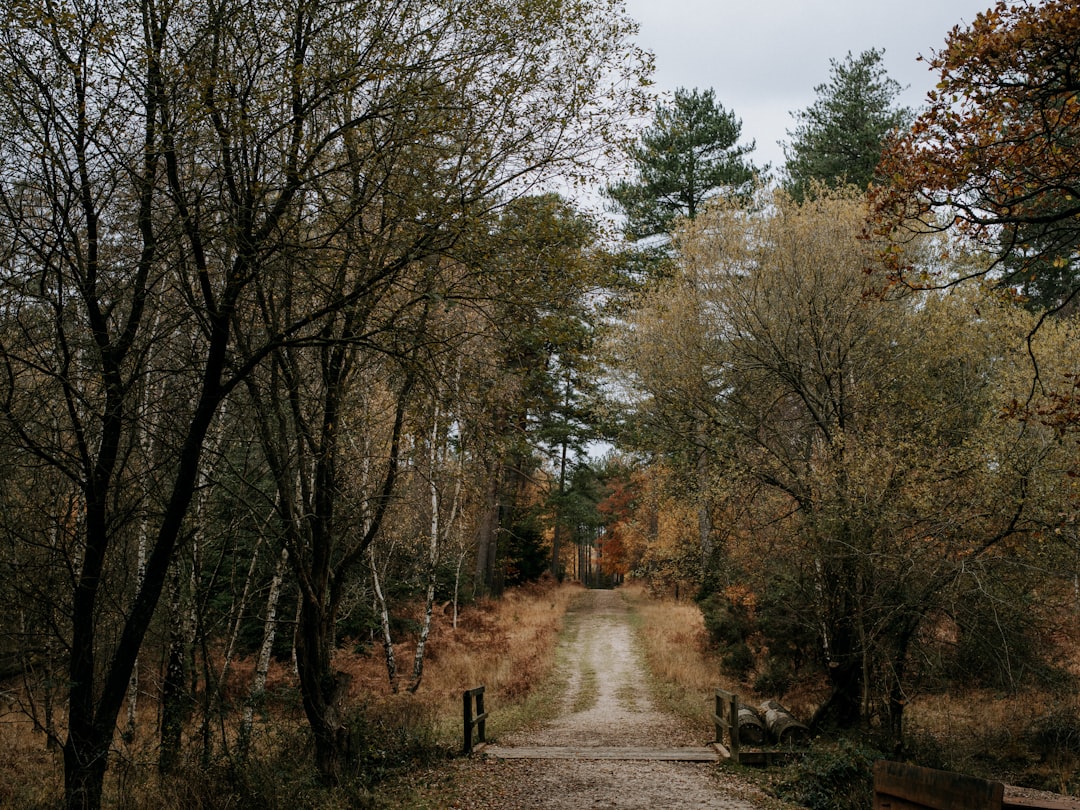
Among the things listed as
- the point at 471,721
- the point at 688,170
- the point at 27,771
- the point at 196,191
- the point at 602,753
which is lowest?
the point at 602,753

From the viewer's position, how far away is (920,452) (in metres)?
11.7

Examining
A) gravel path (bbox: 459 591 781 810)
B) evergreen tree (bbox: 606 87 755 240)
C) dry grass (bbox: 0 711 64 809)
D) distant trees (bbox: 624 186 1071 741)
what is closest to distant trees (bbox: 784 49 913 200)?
evergreen tree (bbox: 606 87 755 240)

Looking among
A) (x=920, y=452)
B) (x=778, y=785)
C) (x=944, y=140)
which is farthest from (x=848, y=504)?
(x=944, y=140)

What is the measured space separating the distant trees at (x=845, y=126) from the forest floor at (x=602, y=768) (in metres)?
17.0

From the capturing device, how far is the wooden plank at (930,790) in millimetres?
2273

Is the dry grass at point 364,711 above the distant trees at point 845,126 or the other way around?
the other way around

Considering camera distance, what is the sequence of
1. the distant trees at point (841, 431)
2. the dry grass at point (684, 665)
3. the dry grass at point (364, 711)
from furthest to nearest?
the dry grass at point (684, 665)
the distant trees at point (841, 431)
the dry grass at point (364, 711)

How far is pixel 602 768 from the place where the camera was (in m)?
10.3

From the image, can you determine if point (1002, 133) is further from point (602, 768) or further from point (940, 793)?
point (602, 768)

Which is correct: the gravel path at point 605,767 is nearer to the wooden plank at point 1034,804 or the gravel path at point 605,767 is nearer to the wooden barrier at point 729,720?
the wooden barrier at point 729,720

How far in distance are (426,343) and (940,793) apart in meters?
5.16

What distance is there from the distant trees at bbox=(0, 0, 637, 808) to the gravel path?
4.37 m

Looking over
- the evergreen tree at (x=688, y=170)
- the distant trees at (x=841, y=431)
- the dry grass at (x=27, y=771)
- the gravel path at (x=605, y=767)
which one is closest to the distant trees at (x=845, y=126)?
the evergreen tree at (x=688, y=170)

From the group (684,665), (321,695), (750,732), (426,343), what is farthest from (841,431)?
(684,665)
